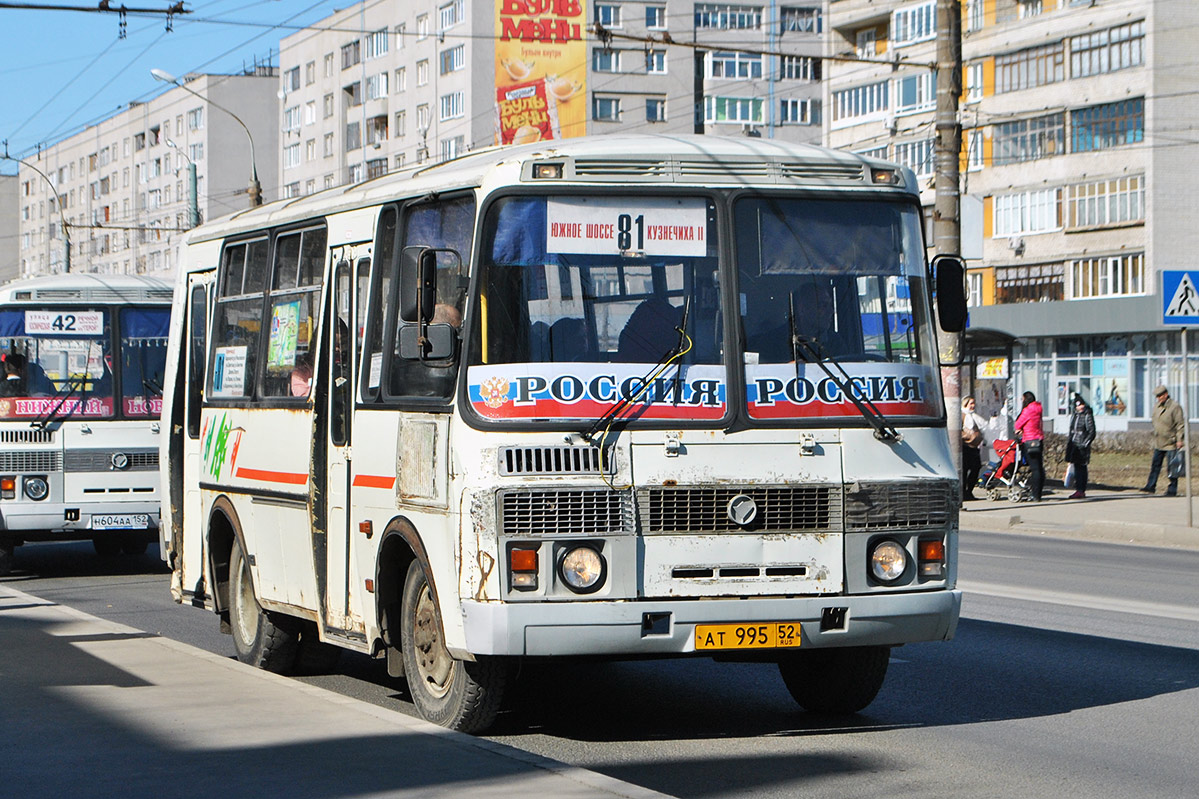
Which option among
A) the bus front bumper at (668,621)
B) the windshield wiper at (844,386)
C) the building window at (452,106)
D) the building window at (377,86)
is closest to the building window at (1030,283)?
the building window at (452,106)

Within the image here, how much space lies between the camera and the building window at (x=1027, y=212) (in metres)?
65.7

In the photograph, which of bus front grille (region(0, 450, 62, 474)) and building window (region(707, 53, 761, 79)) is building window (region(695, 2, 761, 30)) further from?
bus front grille (region(0, 450, 62, 474))

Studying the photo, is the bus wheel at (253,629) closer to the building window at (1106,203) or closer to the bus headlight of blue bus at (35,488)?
the bus headlight of blue bus at (35,488)

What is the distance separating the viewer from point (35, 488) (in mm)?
18469

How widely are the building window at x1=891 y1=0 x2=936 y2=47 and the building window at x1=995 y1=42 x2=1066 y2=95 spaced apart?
495 centimetres

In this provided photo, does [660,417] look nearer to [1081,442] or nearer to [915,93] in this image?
[1081,442]

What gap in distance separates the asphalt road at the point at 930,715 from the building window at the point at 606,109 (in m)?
83.3

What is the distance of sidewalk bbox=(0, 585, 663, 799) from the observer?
6.91 metres

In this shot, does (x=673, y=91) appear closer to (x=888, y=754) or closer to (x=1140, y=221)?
(x=1140, y=221)

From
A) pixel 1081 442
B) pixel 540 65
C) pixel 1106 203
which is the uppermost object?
pixel 540 65

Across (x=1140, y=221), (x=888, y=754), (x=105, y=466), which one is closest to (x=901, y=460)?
(x=888, y=754)

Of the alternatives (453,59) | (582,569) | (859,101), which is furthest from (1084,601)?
(453,59)

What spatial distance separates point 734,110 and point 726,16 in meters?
5.16

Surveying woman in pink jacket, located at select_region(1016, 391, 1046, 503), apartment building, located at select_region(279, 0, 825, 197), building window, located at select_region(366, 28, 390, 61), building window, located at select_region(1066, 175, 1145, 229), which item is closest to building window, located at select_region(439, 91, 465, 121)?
apartment building, located at select_region(279, 0, 825, 197)
